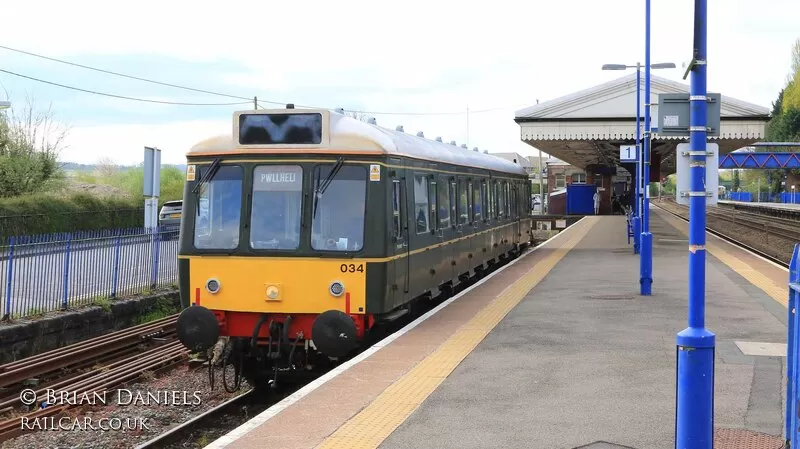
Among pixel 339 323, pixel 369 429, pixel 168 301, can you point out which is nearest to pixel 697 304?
pixel 369 429

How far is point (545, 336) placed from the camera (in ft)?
35.2

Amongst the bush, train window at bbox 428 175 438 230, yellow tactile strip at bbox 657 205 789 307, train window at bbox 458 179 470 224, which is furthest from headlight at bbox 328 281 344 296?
the bush

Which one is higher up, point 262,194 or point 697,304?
point 262,194

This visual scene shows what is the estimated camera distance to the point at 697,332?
5.63 metres

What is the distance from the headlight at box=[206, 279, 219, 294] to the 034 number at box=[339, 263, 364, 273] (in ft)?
4.73

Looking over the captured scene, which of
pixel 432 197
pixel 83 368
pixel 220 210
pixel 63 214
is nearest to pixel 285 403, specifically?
pixel 220 210

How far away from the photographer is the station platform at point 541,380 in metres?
6.57

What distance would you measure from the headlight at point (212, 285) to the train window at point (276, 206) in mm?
590

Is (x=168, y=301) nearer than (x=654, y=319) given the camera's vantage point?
No

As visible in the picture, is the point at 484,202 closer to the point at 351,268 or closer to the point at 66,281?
the point at 66,281

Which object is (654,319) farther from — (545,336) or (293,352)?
(293,352)

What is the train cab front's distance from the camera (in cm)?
989

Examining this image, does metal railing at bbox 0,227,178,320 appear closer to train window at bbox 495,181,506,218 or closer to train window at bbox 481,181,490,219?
train window at bbox 481,181,490,219

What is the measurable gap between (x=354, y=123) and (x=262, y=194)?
133cm
